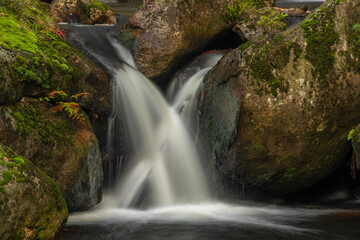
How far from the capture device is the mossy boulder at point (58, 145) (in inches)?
189

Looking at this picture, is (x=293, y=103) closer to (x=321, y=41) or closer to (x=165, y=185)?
(x=321, y=41)

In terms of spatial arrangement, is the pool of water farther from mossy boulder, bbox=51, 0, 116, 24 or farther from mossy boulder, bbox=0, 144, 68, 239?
mossy boulder, bbox=51, 0, 116, 24

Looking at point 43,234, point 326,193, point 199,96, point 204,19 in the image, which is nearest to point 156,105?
point 199,96

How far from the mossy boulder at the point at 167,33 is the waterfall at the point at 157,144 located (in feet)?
2.20

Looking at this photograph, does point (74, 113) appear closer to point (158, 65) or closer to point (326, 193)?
point (158, 65)

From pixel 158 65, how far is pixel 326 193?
5121 millimetres

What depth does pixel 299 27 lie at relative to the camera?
6.61 metres

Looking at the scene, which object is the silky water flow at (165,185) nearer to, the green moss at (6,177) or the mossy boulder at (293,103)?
the mossy boulder at (293,103)

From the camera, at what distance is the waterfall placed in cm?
684

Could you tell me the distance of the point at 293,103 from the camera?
6.04 metres

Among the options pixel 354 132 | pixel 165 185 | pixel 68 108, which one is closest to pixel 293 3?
pixel 354 132

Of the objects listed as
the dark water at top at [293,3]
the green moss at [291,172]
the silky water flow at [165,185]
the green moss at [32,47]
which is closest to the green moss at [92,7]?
the silky water flow at [165,185]

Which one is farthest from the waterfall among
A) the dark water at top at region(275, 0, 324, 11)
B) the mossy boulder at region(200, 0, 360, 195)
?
the dark water at top at region(275, 0, 324, 11)

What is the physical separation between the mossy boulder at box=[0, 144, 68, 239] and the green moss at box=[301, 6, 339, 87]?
4.88m
